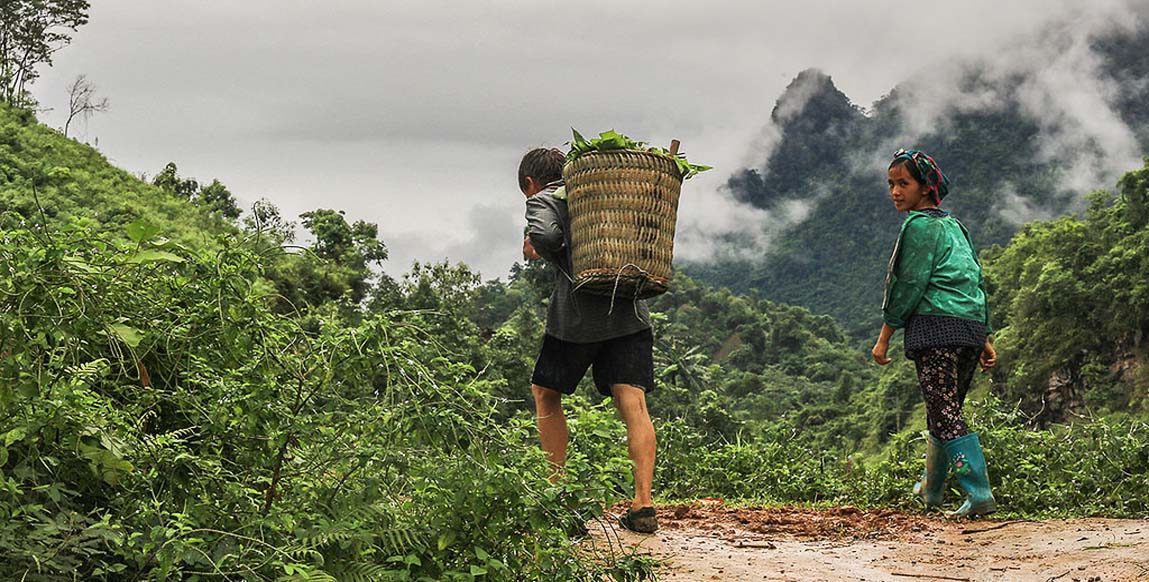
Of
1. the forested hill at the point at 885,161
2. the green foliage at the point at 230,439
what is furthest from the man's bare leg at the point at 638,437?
the forested hill at the point at 885,161

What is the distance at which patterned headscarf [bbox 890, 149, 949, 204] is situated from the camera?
5.74 metres

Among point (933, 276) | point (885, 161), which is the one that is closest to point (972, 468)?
point (933, 276)

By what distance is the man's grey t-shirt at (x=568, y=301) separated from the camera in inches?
188

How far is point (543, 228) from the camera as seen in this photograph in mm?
4750

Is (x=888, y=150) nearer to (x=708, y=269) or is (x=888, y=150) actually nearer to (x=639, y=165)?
(x=708, y=269)

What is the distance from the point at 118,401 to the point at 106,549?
18.0 inches

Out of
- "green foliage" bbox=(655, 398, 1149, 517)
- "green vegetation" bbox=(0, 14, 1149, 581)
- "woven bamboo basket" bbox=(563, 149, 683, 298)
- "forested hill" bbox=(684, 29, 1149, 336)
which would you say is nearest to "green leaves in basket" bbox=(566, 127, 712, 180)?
"woven bamboo basket" bbox=(563, 149, 683, 298)

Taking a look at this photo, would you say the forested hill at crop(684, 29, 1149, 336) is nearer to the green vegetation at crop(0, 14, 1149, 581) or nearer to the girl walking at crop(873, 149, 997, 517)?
the girl walking at crop(873, 149, 997, 517)

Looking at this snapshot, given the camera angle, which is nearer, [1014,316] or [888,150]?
[1014,316]

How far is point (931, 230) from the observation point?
5680mm

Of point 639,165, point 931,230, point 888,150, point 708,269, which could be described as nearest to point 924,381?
point 931,230

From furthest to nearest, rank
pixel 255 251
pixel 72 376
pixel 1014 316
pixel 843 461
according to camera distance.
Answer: pixel 1014 316, pixel 843 461, pixel 255 251, pixel 72 376

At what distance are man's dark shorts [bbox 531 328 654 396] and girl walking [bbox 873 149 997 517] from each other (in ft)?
4.59

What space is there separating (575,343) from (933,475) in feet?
7.94
